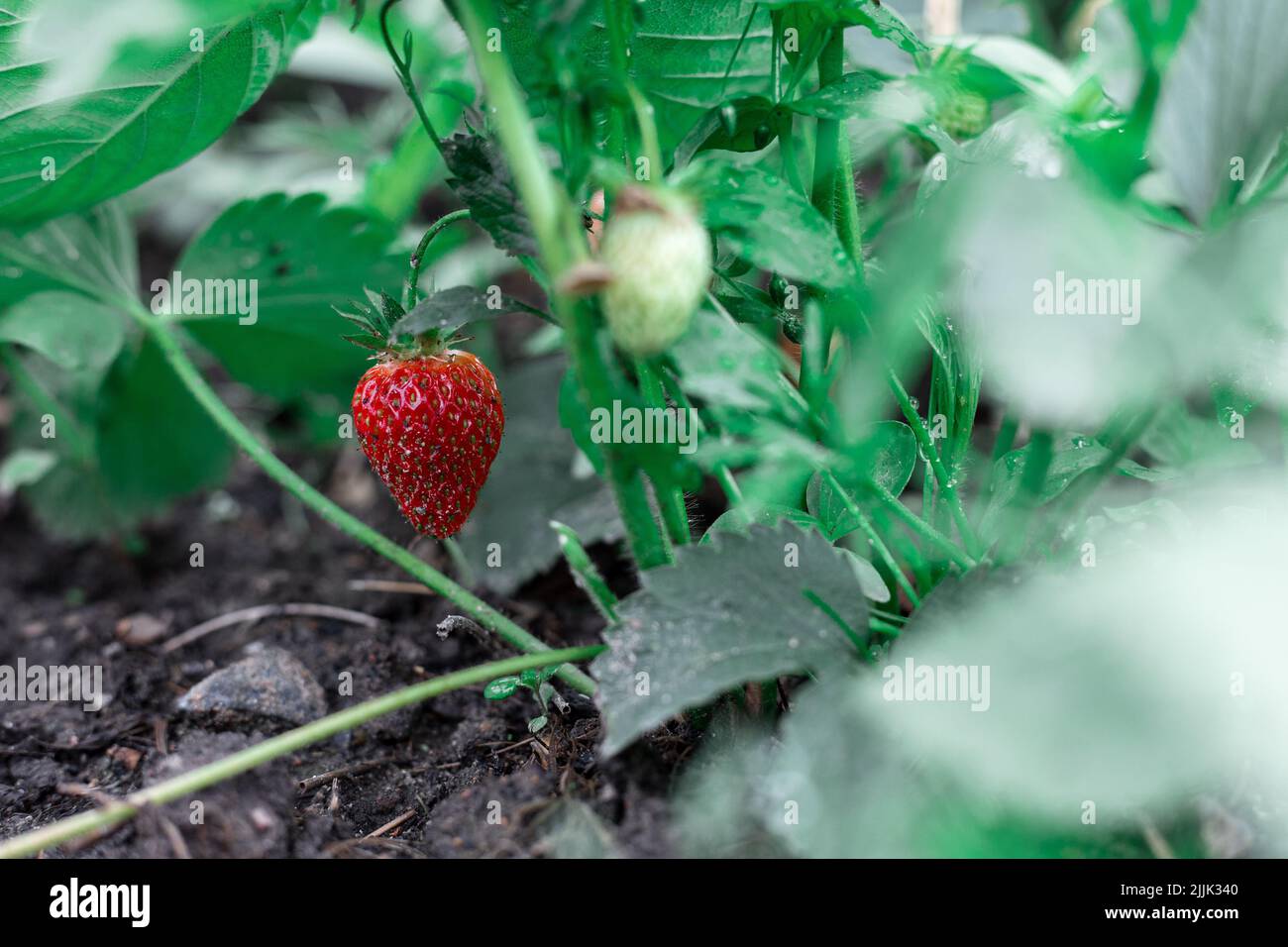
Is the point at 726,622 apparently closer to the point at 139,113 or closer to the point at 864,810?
the point at 864,810

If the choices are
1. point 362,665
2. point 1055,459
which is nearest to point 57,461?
point 362,665

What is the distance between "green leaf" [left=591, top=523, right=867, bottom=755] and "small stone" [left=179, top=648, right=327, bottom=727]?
1.41 ft

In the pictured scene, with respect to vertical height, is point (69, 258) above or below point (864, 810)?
above

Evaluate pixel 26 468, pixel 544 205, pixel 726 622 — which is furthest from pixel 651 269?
pixel 26 468

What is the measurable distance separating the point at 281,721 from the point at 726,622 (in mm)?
486

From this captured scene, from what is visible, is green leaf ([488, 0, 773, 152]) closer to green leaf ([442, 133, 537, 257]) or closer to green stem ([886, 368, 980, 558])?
green leaf ([442, 133, 537, 257])

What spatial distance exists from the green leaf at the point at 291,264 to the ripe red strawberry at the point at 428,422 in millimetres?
354

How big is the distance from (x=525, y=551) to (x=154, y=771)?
19.7 inches

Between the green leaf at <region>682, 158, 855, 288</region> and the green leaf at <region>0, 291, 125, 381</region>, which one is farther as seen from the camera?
the green leaf at <region>0, 291, 125, 381</region>

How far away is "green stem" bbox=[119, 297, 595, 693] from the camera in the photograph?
0.81m

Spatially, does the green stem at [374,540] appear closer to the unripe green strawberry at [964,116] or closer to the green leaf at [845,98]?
the green leaf at [845,98]

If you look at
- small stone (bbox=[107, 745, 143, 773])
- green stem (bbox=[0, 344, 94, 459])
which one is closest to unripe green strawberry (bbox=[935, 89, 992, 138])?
small stone (bbox=[107, 745, 143, 773])

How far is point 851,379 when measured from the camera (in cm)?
54
